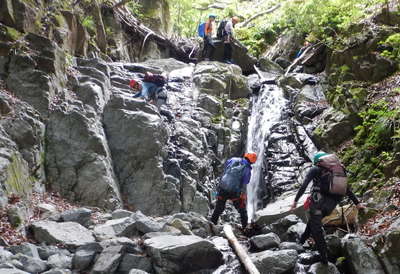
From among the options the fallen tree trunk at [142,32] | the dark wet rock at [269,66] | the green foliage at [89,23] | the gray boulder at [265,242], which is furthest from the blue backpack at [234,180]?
the fallen tree trunk at [142,32]

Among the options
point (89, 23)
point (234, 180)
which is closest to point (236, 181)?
point (234, 180)

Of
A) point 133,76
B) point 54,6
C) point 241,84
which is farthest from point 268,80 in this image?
point 54,6

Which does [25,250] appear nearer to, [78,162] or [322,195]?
[78,162]

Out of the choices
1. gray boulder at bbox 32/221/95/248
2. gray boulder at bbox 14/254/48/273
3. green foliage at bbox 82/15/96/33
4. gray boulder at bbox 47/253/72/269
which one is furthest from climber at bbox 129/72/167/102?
gray boulder at bbox 14/254/48/273

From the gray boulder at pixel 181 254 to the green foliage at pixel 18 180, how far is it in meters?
2.94

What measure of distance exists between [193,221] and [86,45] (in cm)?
1041

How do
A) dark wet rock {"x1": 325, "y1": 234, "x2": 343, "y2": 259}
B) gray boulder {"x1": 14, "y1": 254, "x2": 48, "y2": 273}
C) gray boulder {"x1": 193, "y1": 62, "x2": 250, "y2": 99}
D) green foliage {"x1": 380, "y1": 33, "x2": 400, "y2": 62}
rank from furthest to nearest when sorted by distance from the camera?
gray boulder {"x1": 193, "y1": 62, "x2": 250, "y2": 99} → green foliage {"x1": 380, "y1": 33, "x2": 400, "y2": 62} → dark wet rock {"x1": 325, "y1": 234, "x2": 343, "y2": 259} → gray boulder {"x1": 14, "y1": 254, "x2": 48, "y2": 273}

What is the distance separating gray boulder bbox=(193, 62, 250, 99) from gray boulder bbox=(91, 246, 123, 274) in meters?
12.3

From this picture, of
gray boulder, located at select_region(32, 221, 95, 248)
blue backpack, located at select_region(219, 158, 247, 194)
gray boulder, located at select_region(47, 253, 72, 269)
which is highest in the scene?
blue backpack, located at select_region(219, 158, 247, 194)

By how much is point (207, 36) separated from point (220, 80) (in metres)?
4.15

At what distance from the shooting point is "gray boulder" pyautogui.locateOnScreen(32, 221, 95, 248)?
6.55m

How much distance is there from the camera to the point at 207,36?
21484mm

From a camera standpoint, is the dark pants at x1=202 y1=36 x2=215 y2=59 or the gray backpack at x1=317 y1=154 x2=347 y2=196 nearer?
the gray backpack at x1=317 y1=154 x2=347 y2=196

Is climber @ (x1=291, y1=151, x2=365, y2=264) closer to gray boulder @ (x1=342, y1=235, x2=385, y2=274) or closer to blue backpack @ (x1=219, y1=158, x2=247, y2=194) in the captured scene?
gray boulder @ (x1=342, y1=235, x2=385, y2=274)
